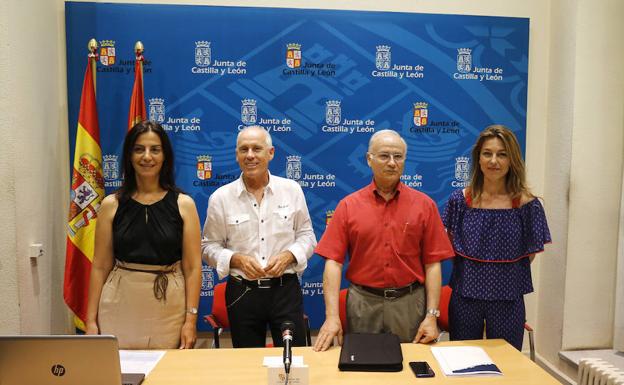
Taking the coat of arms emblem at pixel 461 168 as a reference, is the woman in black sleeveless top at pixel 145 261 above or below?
below

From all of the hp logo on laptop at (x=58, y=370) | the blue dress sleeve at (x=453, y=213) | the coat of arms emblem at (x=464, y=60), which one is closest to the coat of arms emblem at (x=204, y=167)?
the blue dress sleeve at (x=453, y=213)

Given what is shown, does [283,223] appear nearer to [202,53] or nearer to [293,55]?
[293,55]

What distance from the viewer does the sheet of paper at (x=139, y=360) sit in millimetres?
1868

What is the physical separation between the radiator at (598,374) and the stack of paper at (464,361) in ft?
2.89

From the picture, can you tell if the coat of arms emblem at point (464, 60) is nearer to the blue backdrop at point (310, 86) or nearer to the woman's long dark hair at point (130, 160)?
the blue backdrop at point (310, 86)

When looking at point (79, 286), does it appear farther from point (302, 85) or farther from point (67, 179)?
point (302, 85)

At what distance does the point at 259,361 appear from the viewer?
1948 mm

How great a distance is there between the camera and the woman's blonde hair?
2340 mm

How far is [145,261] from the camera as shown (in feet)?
7.50

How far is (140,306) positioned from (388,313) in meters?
1.20

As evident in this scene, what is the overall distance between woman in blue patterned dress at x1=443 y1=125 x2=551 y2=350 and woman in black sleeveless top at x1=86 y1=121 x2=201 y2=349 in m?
1.35

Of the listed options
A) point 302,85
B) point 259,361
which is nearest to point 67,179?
point 302,85

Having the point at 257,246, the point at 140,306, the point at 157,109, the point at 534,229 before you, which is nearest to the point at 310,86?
the point at 157,109

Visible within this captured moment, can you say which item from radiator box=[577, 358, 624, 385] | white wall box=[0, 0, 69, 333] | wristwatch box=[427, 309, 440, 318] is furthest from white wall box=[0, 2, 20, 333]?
radiator box=[577, 358, 624, 385]
